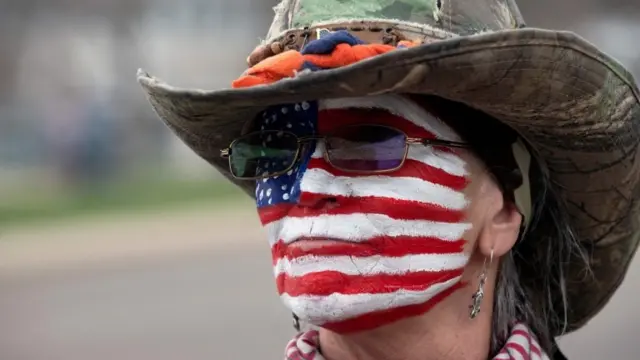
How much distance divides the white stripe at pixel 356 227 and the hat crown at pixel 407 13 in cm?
38

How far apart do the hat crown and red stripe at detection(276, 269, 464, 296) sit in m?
0.48

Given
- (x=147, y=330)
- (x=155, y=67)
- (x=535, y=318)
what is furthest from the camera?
(x=155, y=67)

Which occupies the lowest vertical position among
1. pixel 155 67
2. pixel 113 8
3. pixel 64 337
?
pixel 64 337

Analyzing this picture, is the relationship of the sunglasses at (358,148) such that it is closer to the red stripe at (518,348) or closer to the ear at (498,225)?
the ear at (498,225)

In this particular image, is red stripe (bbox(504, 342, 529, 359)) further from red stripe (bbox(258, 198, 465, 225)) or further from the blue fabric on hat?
the blue fabric on hat

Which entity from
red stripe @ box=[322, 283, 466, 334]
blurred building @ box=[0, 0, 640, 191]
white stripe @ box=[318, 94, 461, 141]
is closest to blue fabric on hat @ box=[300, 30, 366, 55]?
white stripe @ box=[318, 94, 461, 141]

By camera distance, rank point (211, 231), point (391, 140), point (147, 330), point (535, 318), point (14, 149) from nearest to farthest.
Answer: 1. point (391, 140)
2. point (535, 318)
3. point (147, 330)
4. point (211, 231)
5. point (14, 149)

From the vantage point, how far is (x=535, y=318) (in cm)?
201

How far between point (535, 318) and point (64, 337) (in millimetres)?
4740

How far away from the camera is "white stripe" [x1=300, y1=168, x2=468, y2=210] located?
153 centimetres

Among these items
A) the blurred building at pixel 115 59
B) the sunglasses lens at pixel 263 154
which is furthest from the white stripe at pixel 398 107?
the blurred building at pixel 115 59

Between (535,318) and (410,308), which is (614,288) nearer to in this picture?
(535,318)

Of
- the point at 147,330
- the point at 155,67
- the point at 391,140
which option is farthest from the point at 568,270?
the point at 155,67

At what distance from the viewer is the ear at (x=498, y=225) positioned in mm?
1690
